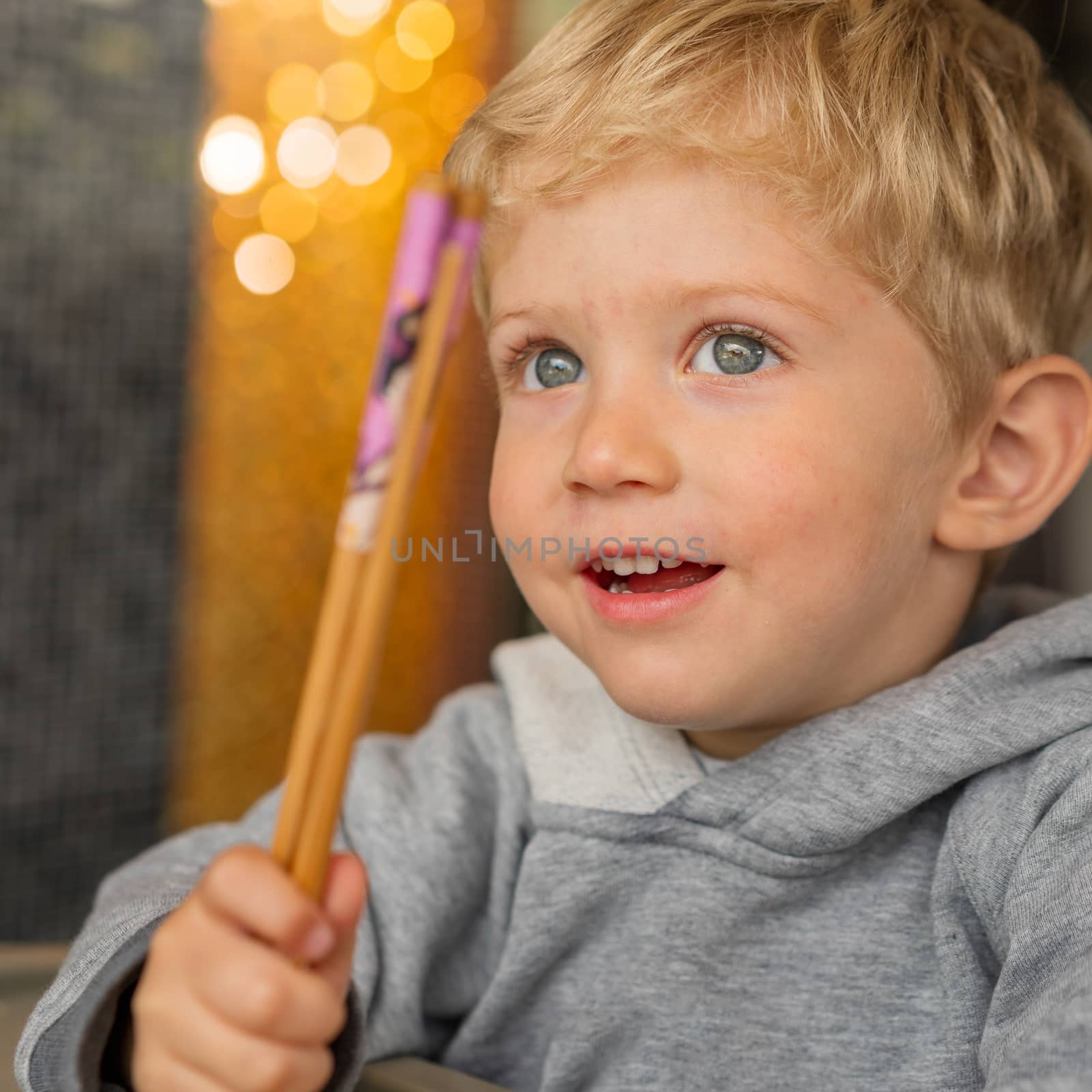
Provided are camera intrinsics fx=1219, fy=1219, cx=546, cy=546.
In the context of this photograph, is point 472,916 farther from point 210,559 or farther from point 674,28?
point 210,559

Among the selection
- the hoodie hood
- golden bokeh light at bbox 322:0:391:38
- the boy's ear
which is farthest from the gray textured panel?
the boy's ear

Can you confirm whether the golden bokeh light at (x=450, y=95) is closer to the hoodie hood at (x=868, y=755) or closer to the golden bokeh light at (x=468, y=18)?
the golden bokeh light at (x=468, y=18)

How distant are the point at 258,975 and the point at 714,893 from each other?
271 mm

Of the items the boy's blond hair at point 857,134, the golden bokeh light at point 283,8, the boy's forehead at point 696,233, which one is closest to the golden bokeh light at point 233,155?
the golden bokeh light at point 283,8

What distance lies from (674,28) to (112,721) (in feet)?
3.29

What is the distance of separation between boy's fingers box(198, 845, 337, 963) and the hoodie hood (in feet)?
0.84

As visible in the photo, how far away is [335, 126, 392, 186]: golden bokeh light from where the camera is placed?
4.43ft

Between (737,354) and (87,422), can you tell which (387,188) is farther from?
(737,354)

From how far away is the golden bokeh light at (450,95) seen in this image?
1354mm

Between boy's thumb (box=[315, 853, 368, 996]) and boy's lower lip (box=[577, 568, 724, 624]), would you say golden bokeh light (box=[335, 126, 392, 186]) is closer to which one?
boy's lower lip (box=[577, 568, 724, 624])

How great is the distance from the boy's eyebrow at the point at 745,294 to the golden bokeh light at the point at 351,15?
100 centimetres

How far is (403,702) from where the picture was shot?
1461mm

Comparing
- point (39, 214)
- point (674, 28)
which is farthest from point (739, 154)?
point (39, 214)

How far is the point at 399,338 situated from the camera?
0.91 feet
